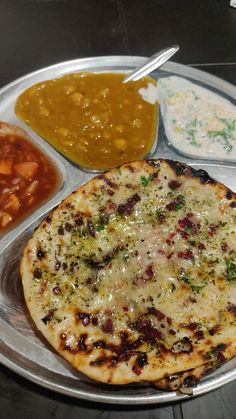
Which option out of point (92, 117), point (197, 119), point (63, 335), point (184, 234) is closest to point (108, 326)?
point (63, 335)

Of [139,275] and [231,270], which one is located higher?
[139,275]

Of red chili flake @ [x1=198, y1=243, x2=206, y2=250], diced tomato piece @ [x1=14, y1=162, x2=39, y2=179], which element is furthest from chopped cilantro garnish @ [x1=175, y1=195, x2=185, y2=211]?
diced tomato piece @ [x1=14, y1=162, x2=39, y2=179]

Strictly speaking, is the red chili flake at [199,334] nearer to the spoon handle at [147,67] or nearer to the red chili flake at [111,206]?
the red chili flake at [111,206]

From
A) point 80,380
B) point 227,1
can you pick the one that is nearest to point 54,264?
point 80,380

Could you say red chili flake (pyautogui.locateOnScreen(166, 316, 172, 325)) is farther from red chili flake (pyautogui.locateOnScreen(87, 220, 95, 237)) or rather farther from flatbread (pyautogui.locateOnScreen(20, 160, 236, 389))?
red chili flake (pyautogui.locateOnScreen(87, 220, 95, 237))

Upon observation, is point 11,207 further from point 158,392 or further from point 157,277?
point 158,392

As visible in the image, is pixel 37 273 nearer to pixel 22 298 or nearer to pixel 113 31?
pixel 22 298

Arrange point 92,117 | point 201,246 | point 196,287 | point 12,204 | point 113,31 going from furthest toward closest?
point 113,31, point 92,117, point 12,204, point 201,246, point 196,287
